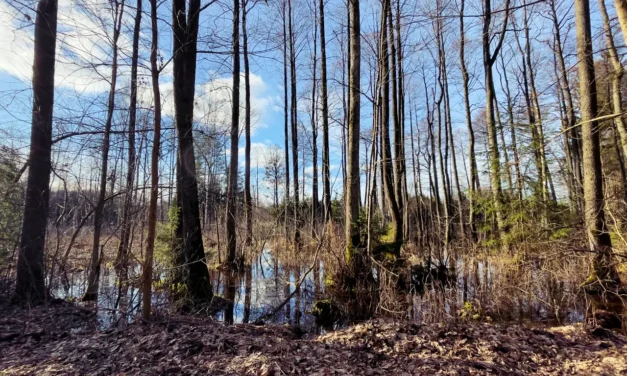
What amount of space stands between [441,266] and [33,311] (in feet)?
23.7

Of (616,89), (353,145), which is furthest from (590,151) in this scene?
(616,89)

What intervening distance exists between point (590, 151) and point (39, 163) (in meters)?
8.77

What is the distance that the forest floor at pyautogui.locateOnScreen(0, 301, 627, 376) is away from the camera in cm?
304

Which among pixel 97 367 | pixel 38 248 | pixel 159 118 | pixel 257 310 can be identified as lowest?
pixel 257 310

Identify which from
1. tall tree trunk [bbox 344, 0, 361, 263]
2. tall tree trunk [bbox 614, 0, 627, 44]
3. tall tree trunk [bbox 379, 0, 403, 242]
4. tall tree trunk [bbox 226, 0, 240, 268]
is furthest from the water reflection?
tall tree trunk [bbox 614, 0, 627, 44]

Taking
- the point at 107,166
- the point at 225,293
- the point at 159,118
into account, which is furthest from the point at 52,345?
the point at 225,293

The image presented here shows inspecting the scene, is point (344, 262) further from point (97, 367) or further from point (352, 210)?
point (97, 367)

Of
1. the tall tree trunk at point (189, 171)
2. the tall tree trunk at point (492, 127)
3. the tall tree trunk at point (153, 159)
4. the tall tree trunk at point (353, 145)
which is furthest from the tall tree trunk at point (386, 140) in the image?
the tall tree trunk at point (153, 159)

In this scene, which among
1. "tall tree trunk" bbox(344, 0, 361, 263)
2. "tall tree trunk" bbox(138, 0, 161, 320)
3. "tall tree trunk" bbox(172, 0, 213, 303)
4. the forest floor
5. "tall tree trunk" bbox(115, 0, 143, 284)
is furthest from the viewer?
"tall tree trunk" bbox(344, 0, 361, 263)

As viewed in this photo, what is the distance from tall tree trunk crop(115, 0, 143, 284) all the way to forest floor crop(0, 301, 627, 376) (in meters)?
1.03

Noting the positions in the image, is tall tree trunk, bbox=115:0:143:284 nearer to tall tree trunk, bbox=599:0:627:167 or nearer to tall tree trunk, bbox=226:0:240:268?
tall tree trunk, bbox=226:0:240:268

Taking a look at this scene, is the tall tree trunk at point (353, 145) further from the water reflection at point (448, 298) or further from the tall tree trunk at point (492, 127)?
the tall tree trunk at point (492, 127)

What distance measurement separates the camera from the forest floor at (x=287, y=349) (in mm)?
3043

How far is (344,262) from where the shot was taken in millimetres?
6727
